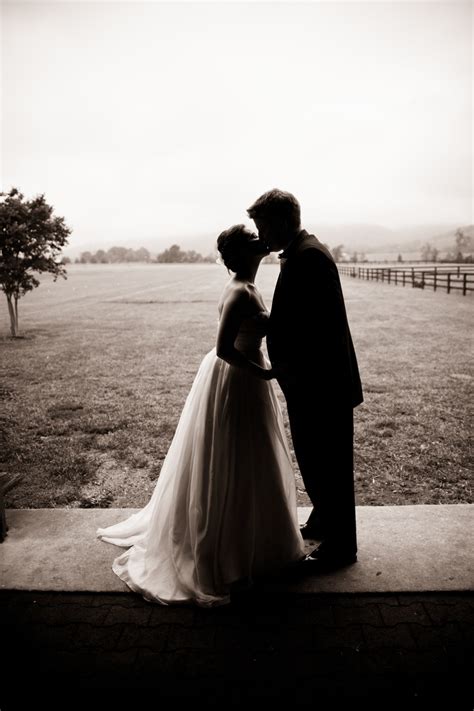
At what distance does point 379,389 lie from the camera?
27.2 ft

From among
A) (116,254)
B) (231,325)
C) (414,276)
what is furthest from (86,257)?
(231,325)

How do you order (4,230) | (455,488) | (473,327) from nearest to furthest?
(455,488)
(4,230)
(473,327)

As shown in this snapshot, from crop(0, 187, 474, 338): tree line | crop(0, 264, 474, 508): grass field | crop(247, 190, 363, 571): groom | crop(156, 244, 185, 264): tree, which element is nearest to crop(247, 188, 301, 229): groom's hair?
crop(247, 190, 363, 571): groom

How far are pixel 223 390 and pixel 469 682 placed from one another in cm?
192

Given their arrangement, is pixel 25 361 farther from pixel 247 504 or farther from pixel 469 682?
→ pixel 469 682

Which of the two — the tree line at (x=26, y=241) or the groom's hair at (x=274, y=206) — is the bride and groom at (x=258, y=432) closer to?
the groom's hair at (x=274, y=206)

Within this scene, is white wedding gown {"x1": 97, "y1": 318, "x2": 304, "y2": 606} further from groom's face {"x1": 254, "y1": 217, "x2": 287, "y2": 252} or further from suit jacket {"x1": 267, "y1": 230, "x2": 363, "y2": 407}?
groom's face {"x1": 254, "y1": 217, "x2": 287, "y2": 252}

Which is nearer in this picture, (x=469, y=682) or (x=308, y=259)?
(x=469, y=682)

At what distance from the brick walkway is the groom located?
21.0 inches

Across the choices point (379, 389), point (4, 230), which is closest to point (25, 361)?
point (4, 230)

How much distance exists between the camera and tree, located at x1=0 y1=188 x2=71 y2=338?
44.4 feet

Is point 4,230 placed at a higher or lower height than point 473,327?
higher

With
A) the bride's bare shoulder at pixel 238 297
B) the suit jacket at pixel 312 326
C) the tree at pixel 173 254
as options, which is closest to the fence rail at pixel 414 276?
the suit jacket at pixel 312 326

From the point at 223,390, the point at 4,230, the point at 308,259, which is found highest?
the point at 4,230
